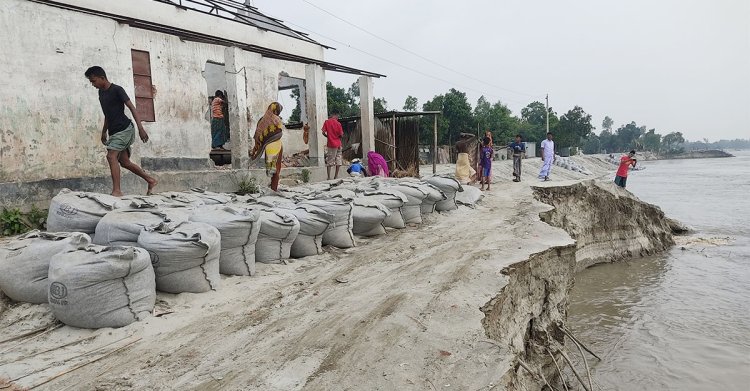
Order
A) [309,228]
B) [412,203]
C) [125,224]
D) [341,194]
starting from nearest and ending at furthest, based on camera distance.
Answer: [125,224]
[309,228]
[341,194]
[412,203]

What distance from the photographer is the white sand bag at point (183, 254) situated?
9.27ft

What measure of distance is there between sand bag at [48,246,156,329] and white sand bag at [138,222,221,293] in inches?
8.2

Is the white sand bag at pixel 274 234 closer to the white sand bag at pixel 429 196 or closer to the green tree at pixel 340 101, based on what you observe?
the white sand bag at pixel 429 196

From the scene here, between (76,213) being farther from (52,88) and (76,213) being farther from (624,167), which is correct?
(624,167)

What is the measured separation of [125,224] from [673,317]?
21.6ft

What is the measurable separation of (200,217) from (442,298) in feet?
6.56

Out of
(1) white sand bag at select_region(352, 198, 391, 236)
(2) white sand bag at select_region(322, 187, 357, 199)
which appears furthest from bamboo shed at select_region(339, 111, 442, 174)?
(1) white sand bag at select_region(352, 198, 391, 236)

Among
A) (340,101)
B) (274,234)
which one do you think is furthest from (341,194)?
(340,101)

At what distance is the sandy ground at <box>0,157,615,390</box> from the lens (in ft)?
6.47

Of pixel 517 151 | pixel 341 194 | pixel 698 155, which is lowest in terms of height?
pixel 698 155

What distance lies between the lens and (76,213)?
3.34 meters

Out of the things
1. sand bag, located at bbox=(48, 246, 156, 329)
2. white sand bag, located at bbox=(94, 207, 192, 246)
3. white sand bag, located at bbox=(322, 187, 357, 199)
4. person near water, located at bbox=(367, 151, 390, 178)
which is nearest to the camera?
sand bag, located at bbox=(48, 246, 156, 329)

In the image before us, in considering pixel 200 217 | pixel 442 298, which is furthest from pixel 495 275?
pixel 200 217

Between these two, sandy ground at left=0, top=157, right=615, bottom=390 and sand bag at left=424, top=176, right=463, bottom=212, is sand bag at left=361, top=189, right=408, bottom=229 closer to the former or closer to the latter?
sand bag at left=424, top=176, right=463, bottom=212
